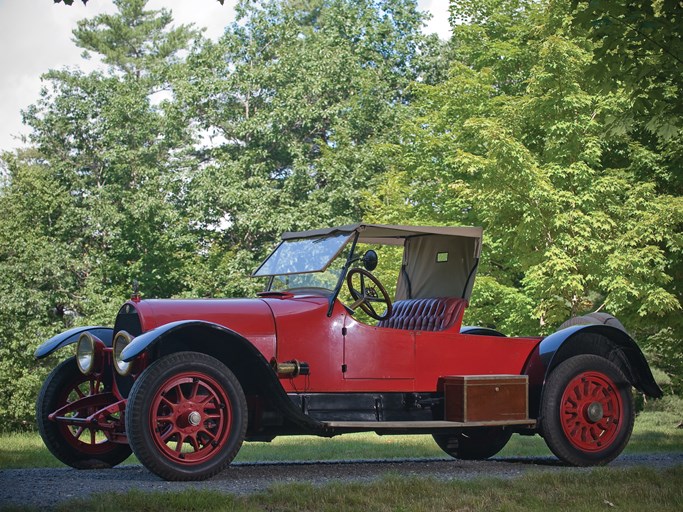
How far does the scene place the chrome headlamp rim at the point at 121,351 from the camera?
25.5 feet

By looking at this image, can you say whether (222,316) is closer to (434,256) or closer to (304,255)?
(304,255)

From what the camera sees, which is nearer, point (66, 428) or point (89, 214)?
point (66, 428)

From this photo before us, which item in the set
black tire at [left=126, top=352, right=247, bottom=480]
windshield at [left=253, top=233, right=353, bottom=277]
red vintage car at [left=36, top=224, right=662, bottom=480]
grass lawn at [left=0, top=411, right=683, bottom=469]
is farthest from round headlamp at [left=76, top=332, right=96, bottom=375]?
grass lawn at [left=0, top=411, right=683, bottom=469]

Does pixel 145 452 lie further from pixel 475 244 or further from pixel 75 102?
pixel 75 102

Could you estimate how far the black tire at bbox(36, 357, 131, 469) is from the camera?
8734mm

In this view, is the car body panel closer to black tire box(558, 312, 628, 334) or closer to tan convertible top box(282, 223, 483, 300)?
tan convertible top box(282, 223, 483, 300)

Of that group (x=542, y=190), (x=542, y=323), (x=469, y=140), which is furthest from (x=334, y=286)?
(x=469, y=140)

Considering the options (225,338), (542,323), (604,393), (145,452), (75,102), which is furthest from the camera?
(75,102)

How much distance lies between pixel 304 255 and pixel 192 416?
2280 mm

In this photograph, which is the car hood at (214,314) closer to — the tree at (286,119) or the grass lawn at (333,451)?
the grass lawn at (333,451)

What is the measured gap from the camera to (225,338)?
Answer: 778cm

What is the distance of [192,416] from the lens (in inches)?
294

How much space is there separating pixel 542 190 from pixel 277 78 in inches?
619

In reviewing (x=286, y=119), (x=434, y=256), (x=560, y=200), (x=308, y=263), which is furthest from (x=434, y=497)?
(x=286, y=119)
